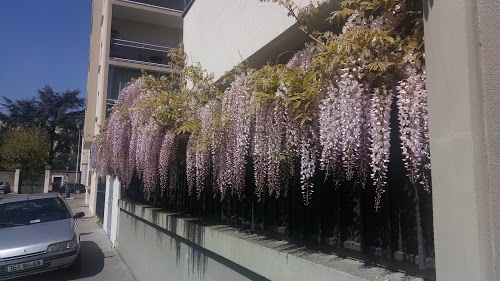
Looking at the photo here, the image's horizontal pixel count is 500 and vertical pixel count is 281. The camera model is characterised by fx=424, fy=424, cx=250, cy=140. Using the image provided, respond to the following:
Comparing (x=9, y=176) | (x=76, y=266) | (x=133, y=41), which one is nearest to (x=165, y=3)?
(x=133, y=41)

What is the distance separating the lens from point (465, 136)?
6.26 feet

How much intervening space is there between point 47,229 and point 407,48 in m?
8.30

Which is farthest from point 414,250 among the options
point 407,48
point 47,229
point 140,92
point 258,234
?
point 47,229

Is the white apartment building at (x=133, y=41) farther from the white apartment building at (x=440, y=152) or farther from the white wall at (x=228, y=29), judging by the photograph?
the white apartment building at (x=440, y=152)

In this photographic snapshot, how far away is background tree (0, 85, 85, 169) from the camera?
59188 mm

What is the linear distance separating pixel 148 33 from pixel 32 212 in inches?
720

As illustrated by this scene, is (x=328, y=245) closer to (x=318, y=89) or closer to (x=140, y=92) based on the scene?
(x=318, y=89)

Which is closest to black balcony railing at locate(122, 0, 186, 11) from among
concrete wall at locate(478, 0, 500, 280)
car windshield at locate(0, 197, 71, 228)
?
car windshield at locate(0, 197, 71, 228)

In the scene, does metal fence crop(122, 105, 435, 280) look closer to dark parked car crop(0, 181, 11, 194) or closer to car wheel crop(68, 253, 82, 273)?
car wheel crop(68, 253, 82, 273)

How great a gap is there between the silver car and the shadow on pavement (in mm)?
234

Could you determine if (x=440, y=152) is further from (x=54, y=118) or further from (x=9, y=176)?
(x=54, y=118)

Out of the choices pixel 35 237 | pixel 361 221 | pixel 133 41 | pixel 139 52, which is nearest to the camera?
pixel 361 221

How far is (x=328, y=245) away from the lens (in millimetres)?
3250

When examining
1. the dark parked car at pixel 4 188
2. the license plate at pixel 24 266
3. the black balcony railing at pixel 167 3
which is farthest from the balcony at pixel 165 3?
the dark parked car at pixel 4 188
